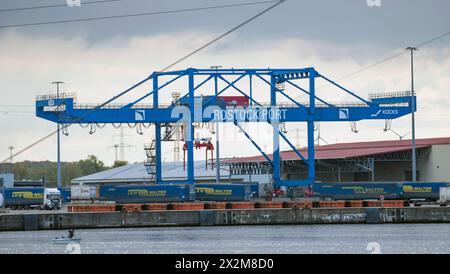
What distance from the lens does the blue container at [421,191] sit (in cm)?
7456

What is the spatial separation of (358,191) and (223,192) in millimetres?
12039

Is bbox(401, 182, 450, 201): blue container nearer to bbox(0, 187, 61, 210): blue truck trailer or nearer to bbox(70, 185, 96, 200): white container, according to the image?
bbox(70, 185, 96, 200): white container

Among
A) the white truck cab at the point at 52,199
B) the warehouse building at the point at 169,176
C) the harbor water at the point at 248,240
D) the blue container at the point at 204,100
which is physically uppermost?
the blue container at the point at 204,100

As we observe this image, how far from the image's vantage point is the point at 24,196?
8119cm

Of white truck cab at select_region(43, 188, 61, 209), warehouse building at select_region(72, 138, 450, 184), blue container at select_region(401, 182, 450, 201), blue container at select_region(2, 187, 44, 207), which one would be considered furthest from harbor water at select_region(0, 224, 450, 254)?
warehouse building at select_region(72, 138, 450, 184)

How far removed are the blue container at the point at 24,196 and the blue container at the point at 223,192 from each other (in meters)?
15.4

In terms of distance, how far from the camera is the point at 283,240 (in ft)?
161

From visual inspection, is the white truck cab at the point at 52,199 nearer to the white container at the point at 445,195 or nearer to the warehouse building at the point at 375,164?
the warehouse building at the point at 375,164

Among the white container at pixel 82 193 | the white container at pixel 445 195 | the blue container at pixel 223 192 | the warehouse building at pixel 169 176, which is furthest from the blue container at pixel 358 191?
the warehouse building at pixel 169 176

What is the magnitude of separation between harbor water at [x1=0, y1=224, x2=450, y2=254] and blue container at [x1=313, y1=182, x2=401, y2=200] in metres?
15.2

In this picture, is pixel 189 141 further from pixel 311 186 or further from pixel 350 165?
pixel 350 165

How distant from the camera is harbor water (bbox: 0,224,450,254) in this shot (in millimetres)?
44500

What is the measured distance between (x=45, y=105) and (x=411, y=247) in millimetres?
39941
